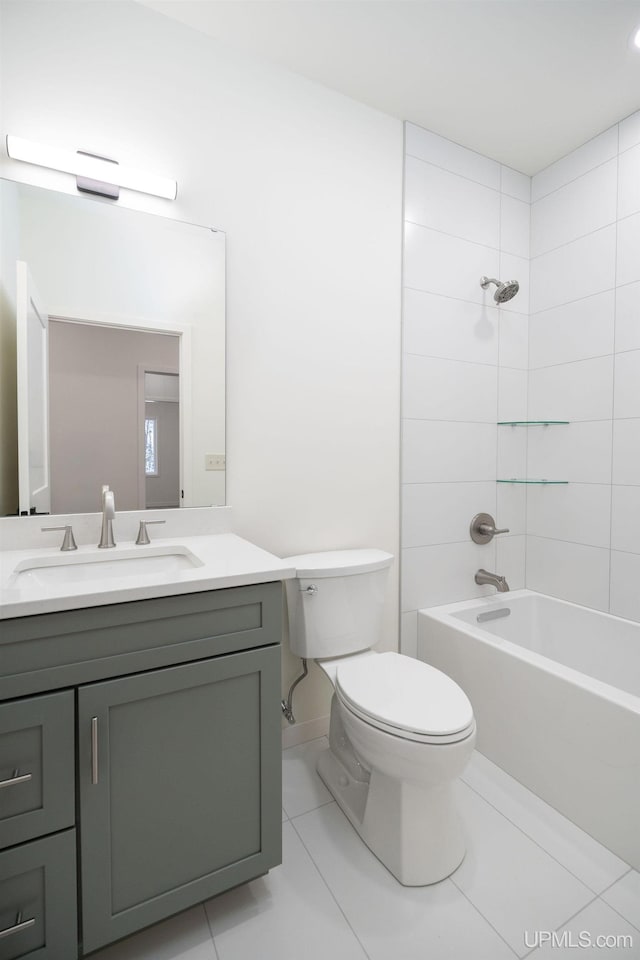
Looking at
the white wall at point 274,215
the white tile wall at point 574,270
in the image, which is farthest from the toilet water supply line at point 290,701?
the white tile wall at point 574,270

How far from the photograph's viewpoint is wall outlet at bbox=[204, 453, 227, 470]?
156cm

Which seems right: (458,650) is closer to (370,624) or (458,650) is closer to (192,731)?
(370,624)

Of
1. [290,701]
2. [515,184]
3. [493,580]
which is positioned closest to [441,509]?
[493,580]

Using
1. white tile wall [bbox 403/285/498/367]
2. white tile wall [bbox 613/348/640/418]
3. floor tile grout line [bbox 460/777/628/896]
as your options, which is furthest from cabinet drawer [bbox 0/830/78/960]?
white tile wall [bbox 613/348/640/418]

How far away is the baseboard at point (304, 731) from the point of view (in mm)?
1755

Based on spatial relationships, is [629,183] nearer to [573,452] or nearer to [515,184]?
[515,184]

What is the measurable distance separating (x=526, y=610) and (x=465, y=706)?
113 centimetres

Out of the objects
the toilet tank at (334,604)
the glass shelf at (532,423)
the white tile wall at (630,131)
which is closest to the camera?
the toilet tank at (334,604)

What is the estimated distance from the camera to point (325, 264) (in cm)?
177

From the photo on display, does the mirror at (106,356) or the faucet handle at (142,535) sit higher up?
the mirror at (106,356)

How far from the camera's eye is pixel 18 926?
0.86 meters

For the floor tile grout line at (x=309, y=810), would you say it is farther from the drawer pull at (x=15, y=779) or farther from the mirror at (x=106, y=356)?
the mirror at (x=106, y=356)

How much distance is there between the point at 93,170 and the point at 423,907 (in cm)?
224

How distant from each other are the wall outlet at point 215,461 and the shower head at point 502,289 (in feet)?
4.85
